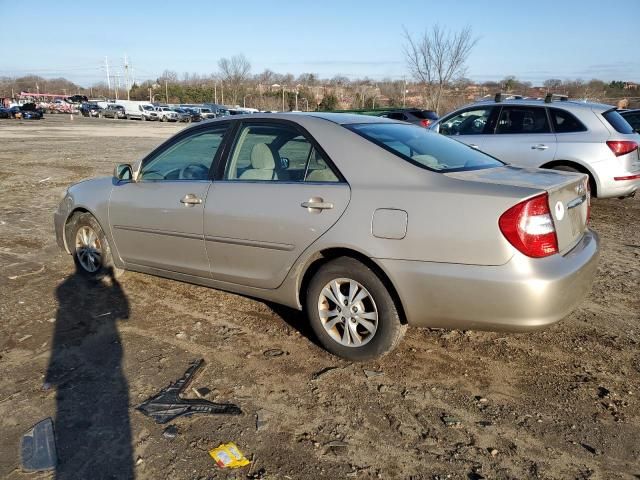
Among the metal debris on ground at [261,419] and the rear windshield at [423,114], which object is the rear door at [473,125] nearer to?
the metal debris on ground at [261,419]

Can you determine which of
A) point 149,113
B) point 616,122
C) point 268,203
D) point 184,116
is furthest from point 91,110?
point 268,203

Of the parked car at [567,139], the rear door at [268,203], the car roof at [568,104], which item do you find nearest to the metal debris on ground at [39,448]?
the rear door at [268,203]

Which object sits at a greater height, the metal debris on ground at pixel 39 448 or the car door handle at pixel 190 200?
the car door handle at pixel 190 200

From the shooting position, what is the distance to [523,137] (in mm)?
7906

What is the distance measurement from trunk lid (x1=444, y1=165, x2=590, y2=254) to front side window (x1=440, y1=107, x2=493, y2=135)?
16.2 ft

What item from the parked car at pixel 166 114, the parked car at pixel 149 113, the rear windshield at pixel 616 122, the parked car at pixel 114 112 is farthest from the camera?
the parked car at pixel 114 112

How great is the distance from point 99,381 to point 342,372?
1517 mm

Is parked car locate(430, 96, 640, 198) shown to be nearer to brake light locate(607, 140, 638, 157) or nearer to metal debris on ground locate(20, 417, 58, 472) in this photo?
brake light locate(607, 140, 638, 157)

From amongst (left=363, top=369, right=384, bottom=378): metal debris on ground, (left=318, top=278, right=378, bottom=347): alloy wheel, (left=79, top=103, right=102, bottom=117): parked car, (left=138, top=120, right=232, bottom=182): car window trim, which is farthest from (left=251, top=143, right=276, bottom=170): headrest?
(left=79, top=103, right=102, bottom=117): parked car

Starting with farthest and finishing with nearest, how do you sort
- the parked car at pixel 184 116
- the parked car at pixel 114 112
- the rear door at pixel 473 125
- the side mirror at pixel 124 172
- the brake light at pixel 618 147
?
the parked car at pixel 114 112 < the parked car at pixel 184 116 < the rear door at pixel 473 125 < the brake light at pixel 618 147 < the side mirror at pixel 124 172

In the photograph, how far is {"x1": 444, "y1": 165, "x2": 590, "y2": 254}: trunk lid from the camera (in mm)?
3160

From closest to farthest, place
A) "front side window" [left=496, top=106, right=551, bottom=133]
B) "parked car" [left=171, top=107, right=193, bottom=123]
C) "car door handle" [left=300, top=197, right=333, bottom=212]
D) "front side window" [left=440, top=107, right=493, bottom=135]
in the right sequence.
Result: "car door handle" [left=300, top=197, right=333, bottom=212]
"front side window" [left=496, top=106, right=551, bottom=133]
"front side window" [left=440, top=107, right=493, bottom=135]
"parked car" [left=171, top=107, right=193, bottom=123]

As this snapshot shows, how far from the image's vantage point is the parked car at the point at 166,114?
53469 millimetres

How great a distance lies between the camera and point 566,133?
24.8 feet
